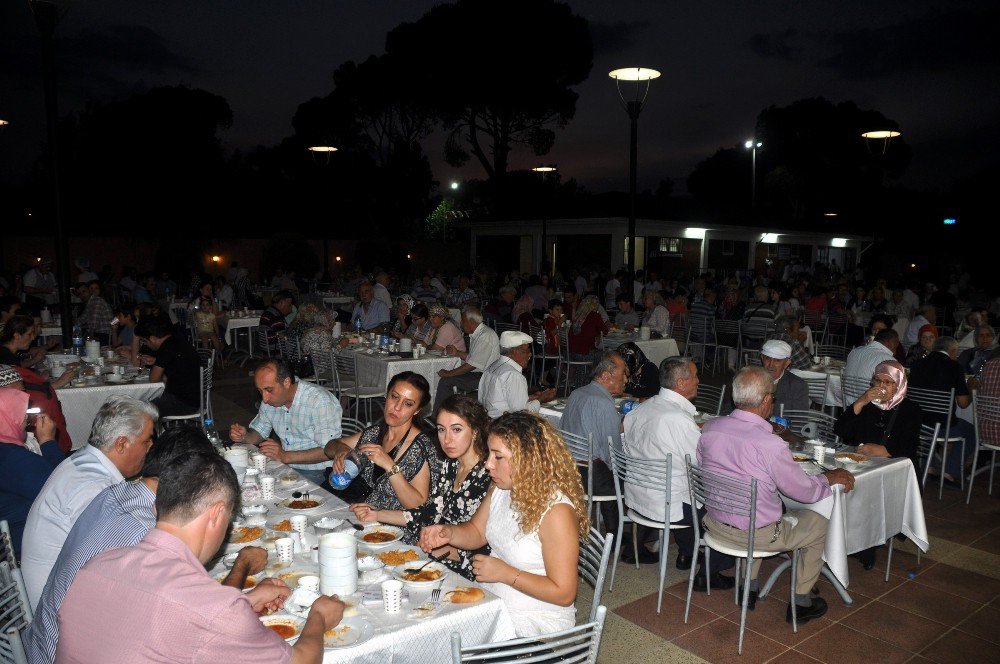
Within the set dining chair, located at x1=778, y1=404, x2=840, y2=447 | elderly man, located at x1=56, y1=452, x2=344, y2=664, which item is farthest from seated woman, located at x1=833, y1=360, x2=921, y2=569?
elderly man, located at x1=56, y1=452, x2=344, y2=664

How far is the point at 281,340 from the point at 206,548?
23.8 ft

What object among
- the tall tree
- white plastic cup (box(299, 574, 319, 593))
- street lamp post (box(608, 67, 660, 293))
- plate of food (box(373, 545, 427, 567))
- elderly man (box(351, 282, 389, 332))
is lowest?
plate of food (box(373, 545, 427, 567))

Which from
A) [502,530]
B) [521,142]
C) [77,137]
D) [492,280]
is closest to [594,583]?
[502,530]

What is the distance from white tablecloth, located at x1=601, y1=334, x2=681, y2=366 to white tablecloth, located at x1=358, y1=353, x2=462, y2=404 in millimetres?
2515

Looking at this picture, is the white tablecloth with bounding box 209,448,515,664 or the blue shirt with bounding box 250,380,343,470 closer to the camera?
the white tablecloth with bounding box 209,448,515,664

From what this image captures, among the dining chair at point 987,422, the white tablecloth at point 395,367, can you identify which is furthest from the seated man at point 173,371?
the dining chair at point 987,422

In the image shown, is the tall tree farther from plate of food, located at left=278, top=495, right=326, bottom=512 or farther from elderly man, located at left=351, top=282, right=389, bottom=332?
plate of food, located at left=278, top=495, right=326, bottom=512

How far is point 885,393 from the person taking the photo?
15.8 feet

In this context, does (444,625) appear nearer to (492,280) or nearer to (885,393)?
(885,393)

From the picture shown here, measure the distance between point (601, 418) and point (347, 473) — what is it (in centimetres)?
172

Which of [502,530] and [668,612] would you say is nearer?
[502,530]

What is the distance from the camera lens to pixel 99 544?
2.24 metres

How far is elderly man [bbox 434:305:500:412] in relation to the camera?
7.48 meters

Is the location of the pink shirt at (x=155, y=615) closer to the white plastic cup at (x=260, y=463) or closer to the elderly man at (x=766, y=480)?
the white plastic cup at (x=260, y=463)
